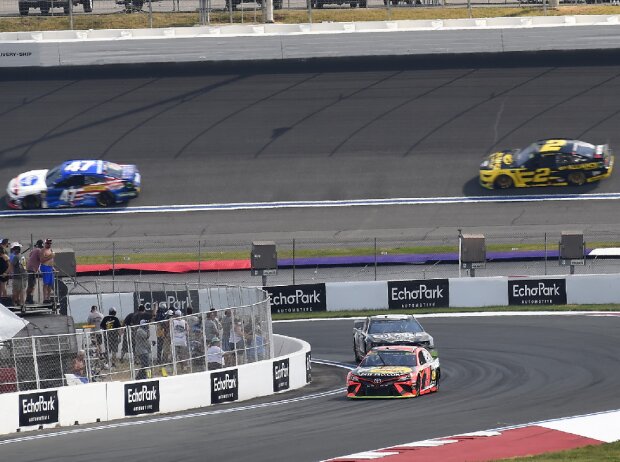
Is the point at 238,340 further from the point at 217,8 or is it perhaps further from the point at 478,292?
the point at 217,8

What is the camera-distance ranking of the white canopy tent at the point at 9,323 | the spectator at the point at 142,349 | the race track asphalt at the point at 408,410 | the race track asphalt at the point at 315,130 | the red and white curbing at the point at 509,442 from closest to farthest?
the red and white curbing at the point at 509,442 → the race track asphalt at the point at 408,410 → the spectator at the point at 142,349 → the white canopy tent at the point at 9,323 → the race track asphalt at the point at 315,130

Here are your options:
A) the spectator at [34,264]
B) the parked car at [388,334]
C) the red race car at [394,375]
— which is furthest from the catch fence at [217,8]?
the red race car at [394,375]

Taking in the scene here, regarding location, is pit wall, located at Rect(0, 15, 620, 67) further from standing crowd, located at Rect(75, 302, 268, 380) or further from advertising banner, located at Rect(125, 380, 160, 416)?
advertising banner, located at Rect(125, 380, 160, 416)

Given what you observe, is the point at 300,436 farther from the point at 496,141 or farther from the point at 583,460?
the point at 496,141

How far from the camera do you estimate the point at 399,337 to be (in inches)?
1078

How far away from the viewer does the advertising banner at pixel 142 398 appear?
21.5 meters

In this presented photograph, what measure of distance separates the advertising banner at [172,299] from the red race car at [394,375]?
17.5ft

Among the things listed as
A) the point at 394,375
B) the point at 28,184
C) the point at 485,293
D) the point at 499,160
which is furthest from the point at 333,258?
the point at 394,375

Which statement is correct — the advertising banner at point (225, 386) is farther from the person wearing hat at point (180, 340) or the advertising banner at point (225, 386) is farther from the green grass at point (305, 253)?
the green grass at point (305, 253)

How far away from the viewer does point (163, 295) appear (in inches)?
1121

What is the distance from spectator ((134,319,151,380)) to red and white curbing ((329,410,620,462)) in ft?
18.7

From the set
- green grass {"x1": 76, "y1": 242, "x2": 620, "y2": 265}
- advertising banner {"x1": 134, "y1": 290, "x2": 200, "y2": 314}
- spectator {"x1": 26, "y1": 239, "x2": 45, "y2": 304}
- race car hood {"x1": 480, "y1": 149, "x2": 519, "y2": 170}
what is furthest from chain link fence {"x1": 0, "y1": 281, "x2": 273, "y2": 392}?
race car hood {"x1": 480, "y1": 149, "x2": 519, "y2": 170}

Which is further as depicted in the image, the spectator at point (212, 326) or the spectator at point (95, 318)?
the spectator at point (95, 318)

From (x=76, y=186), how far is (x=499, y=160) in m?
15.2
